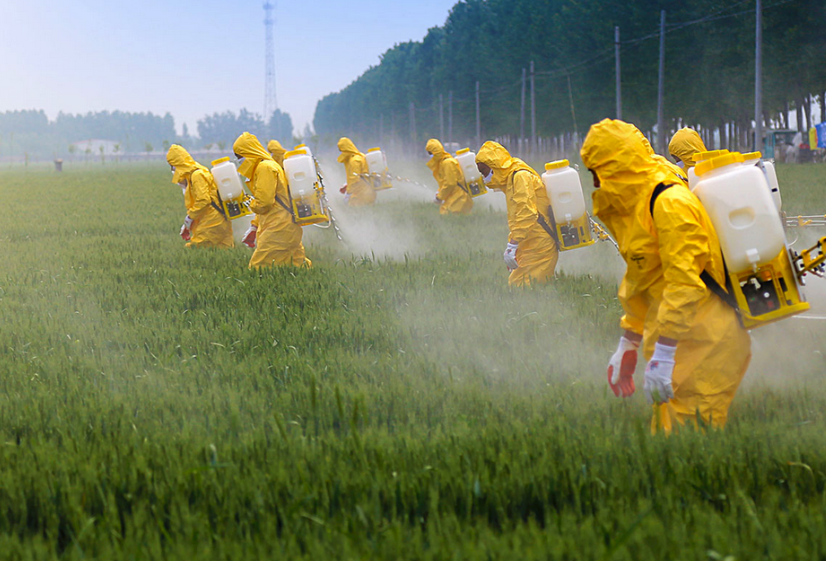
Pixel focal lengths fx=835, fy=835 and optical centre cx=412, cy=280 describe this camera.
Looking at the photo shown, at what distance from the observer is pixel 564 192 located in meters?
8.60

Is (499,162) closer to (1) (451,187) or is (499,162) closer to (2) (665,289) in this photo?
(2) (665,289)

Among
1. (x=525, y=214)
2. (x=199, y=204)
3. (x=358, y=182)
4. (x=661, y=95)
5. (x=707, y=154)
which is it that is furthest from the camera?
(x=661, y=95)

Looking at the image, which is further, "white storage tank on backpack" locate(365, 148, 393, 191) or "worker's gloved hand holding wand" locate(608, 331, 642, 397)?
"white storage tank on backpack" locate(365, 148, 393, 191)

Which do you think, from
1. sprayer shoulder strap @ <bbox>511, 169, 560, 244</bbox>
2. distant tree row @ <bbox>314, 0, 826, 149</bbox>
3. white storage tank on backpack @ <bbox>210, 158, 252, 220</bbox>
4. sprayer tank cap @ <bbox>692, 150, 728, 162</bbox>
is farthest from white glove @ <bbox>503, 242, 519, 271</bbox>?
distant tree row @ <bbox>314, 0, 826, 149</bbox>

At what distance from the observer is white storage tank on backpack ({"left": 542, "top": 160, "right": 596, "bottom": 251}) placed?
8.58 metres

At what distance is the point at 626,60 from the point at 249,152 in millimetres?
44095

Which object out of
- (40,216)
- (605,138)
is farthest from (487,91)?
(605,138)

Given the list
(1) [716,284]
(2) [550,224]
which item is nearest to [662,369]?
(1) [716,284]

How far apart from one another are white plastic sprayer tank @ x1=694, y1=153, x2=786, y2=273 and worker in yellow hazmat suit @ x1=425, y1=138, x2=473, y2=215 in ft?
53.3

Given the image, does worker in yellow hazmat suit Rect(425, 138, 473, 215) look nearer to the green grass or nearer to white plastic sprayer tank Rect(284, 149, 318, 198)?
white plastic sprayer tank Rect(284, 149, 318, 198)

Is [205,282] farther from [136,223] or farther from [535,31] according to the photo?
[535,31]

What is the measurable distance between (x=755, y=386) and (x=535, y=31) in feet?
196

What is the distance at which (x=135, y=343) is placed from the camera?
6.96 metres

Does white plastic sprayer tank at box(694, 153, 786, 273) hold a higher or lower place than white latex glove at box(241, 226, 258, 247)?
higher
